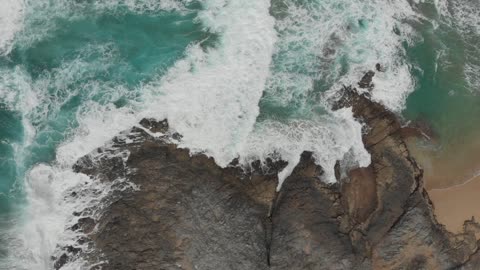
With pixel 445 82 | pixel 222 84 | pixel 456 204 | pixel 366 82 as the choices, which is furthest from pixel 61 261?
pixel 445 82

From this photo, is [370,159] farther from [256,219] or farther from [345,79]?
[256,219]

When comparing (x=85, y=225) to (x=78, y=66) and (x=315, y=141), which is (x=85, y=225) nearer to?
(x=78, y=66)

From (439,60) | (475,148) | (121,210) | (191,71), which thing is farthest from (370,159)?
(121,210)

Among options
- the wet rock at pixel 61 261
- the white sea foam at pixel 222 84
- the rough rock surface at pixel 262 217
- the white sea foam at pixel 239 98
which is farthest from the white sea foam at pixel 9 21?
the wet rock at pixel 61 261

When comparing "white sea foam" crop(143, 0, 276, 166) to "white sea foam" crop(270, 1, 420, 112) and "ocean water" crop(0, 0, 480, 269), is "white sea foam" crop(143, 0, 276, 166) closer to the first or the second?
"ocean water" crop(0, 0, 480, 269)

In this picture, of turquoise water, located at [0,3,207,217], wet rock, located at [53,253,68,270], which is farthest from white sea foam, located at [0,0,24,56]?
wet rock, located at [53,253,68,270]

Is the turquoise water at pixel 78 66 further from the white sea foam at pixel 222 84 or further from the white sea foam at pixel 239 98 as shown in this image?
the white sea foam at pixel 222 84

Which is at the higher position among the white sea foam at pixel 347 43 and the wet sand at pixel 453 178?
the white sea foam at pixel 347 43
